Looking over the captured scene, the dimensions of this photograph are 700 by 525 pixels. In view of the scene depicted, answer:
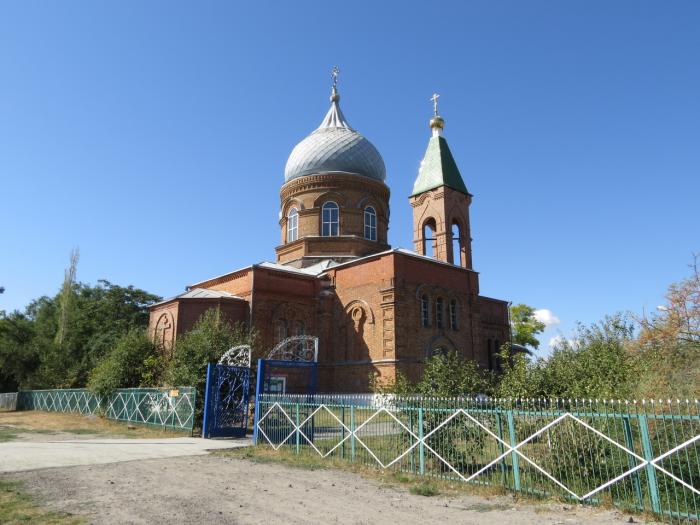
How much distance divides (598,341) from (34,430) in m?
17.8

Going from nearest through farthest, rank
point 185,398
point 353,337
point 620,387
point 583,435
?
point 583,435
point 620,387
point 185,398
point 353,337

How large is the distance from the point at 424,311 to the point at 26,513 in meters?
18.9

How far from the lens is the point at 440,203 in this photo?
1040 inches

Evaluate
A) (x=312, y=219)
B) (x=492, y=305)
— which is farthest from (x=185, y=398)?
(x=492, y=305)

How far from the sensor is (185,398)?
613 inches

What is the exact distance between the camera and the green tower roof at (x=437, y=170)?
27.0 meters

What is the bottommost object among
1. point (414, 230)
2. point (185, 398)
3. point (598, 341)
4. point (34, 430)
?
point (34, 430)

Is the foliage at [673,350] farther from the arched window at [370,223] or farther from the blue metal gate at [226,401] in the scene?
the arched window at [370,223]

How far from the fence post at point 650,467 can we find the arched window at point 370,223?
22.7 meters

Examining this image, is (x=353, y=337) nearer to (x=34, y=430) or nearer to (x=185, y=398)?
(x=185, y=398)

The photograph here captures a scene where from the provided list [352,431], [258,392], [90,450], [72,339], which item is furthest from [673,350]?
[72,339]

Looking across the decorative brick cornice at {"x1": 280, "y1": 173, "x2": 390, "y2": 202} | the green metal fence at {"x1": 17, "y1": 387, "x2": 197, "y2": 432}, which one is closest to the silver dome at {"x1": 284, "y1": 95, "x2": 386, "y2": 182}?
the decorative brick cornice at {"x1": 280, "y1": 173, "x2": 390, "y2": 202}

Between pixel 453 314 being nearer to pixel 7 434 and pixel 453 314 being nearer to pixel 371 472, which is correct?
pixel 371 472

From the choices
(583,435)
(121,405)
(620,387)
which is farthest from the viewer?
(121,405)
